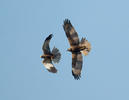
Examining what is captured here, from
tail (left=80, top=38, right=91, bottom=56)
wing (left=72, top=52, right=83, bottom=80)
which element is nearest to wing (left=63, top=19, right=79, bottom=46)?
tail (left=80, top=38, right=91, bottom=56)

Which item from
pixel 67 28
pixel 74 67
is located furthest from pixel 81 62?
pixel 67 28

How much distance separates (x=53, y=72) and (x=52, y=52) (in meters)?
1.42

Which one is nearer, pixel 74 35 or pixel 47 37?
pixel 74 35

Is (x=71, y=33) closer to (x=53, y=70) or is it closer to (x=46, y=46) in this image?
(x=46, y=46)

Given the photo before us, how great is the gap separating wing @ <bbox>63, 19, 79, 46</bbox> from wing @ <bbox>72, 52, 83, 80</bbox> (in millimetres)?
859

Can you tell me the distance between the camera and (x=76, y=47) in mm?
28781

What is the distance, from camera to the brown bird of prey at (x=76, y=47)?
28656 millimetres

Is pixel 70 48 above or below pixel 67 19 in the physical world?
below

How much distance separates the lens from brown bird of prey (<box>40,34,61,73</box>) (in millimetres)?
30736

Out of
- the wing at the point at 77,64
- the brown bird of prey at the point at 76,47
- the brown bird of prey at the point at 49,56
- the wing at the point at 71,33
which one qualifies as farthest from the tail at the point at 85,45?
the brown bird of prey at the point at 49,56

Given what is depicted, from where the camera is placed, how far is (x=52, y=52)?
31.2 meters

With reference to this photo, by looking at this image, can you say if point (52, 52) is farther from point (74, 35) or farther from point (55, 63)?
point (74, 35)

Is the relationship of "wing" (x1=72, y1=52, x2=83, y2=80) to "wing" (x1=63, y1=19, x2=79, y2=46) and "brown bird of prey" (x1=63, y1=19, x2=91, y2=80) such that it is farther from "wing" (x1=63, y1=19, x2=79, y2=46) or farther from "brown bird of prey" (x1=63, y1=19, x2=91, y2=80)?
"wing" (x1=63, y1=19, x2=79, y2=46)

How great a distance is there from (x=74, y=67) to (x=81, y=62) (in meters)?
0.60
